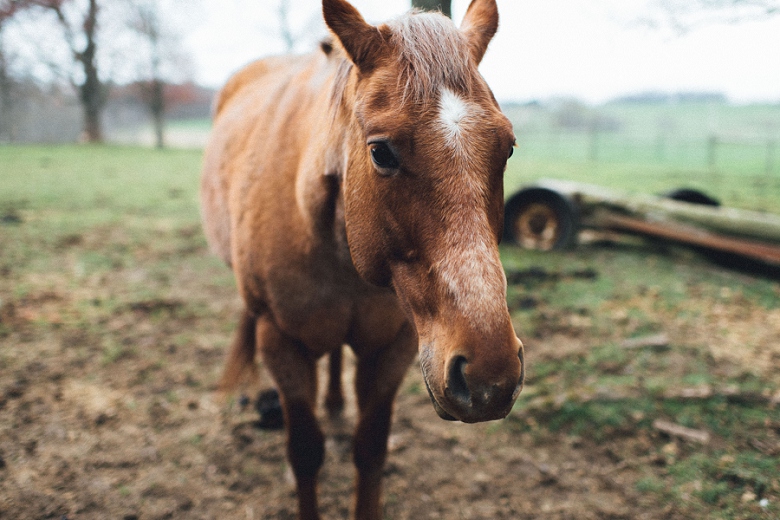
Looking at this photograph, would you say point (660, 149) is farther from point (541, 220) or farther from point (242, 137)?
point (242, 137)

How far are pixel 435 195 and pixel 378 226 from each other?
22 cm

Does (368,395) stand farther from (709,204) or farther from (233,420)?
(709,204)

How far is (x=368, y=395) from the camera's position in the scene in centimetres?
230

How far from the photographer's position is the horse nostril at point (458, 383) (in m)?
1.13

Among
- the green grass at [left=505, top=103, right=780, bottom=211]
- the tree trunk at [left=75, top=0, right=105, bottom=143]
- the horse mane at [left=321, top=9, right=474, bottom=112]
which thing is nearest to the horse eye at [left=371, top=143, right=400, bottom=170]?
the horse mane at [left=321, top=9, right=474, bottom=112]

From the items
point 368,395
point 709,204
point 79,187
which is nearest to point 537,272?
point 709,204

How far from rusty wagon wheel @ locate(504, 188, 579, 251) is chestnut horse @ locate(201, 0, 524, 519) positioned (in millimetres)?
4144

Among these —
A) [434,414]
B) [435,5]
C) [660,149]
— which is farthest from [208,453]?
[660,149]

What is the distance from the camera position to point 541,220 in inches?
242

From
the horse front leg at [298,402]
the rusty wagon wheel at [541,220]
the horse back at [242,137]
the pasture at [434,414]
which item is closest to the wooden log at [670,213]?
the rusty wagon wheel at [541,220]

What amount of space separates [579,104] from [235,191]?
35.8m

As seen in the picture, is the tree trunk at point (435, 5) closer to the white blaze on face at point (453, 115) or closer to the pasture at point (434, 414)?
the white blaze on face at point (453, 115)

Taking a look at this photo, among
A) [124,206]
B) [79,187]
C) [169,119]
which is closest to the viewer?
Result: [124,206]

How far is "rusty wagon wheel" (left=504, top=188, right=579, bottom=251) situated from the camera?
5875mm
